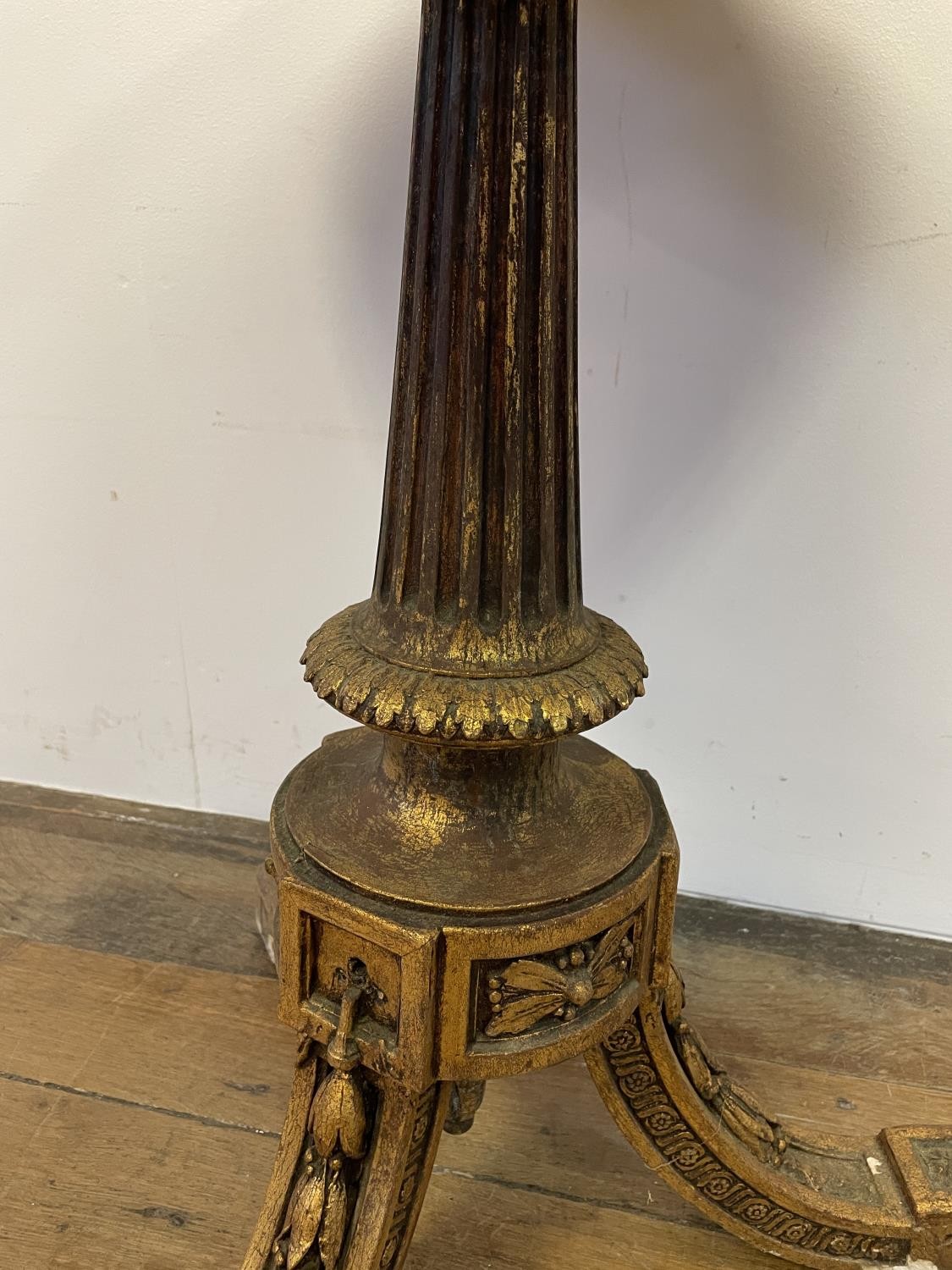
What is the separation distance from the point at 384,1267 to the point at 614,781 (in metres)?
0.37

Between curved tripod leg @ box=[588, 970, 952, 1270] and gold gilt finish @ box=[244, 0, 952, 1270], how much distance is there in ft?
0.09

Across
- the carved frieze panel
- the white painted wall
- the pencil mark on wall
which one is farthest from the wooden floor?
the pencil mark on wall

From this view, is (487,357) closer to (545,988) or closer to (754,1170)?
(545,988)

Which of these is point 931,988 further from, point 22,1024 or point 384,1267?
point 22,1024

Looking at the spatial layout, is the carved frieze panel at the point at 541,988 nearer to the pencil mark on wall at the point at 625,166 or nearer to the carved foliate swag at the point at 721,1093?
the carved foliate swag at the point at 721,1093

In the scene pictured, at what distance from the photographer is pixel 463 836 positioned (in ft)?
2.29

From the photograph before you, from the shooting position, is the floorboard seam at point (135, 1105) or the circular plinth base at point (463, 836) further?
the floorboard seam at point (135, 1105)

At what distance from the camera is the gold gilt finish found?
0.61 meters

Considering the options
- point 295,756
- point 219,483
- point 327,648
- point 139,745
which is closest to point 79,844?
point 139,745

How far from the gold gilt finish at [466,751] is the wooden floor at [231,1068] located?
0.19m

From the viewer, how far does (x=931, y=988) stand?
1.13m

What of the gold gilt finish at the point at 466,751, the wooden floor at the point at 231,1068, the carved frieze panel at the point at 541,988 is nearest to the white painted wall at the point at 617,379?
the wooden floor at the point at 231,1068

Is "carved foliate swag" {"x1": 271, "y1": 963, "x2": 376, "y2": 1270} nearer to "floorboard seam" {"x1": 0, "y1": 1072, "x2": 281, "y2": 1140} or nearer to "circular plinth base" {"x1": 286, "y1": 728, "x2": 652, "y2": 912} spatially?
"circular plinth base" {"x1": 286, "y1": 728, "x2": 652, "y2": 912}

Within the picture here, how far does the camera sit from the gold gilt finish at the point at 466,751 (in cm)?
61
